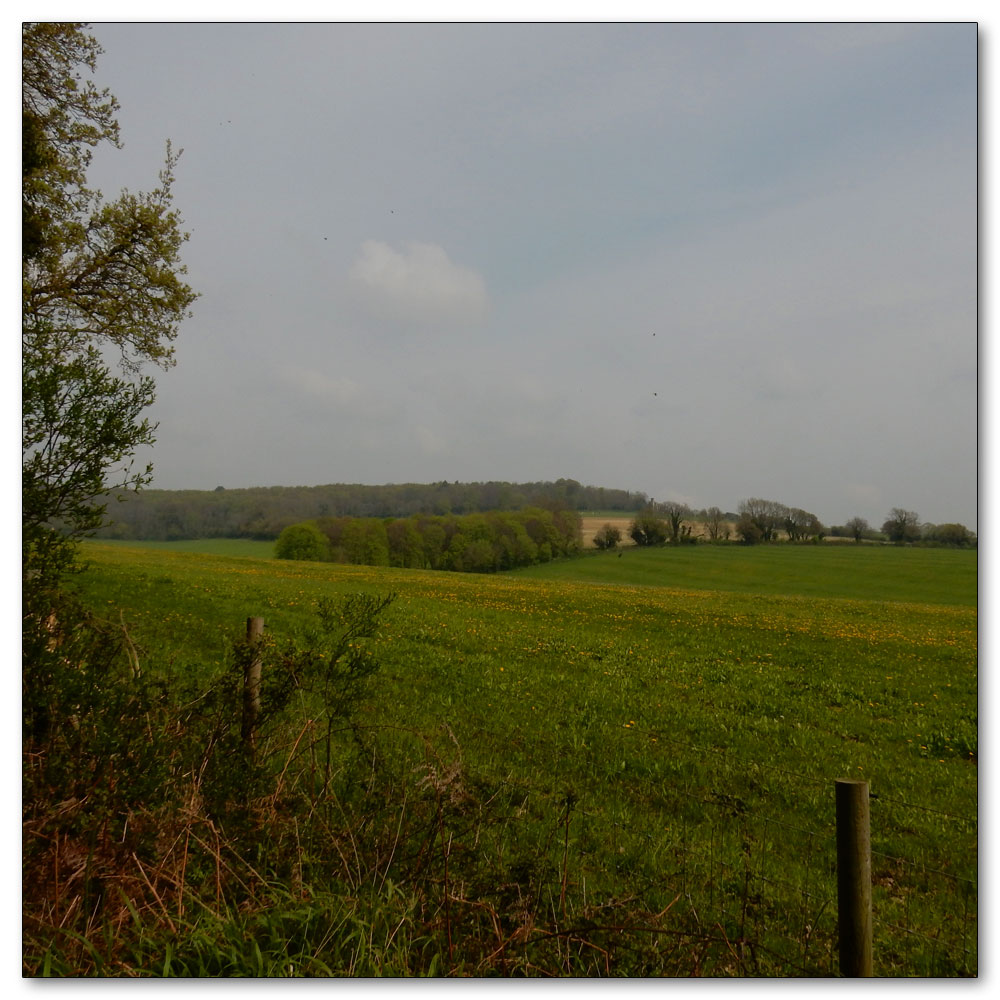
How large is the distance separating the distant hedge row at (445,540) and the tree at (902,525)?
5.74 m

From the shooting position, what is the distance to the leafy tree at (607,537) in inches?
525

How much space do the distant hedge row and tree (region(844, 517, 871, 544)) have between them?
4766 millimetres

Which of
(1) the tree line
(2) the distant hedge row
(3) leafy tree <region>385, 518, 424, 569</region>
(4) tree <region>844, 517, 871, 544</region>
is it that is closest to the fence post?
(1) the tree line

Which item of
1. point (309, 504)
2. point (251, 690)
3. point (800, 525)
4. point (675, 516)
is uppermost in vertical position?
point (309, 504)

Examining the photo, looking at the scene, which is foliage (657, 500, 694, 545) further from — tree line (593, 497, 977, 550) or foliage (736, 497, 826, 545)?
foliage (736, 497, 826, 545)

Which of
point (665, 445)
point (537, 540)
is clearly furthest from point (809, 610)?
point (665, 445)

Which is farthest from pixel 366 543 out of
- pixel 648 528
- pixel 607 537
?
pixel 648 528

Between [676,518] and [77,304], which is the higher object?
[77,304]

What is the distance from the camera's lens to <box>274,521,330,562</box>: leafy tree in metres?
10.2

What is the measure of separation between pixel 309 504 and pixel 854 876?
702cm

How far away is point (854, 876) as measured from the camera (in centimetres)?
256

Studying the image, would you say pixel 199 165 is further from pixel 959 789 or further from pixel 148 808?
pixel 959 789

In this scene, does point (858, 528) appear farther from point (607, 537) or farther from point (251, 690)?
point (607, 537)

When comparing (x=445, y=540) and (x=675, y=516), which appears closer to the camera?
(x=675, y=516)
